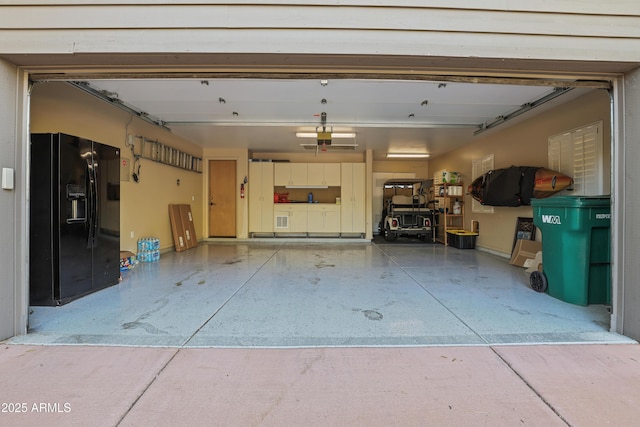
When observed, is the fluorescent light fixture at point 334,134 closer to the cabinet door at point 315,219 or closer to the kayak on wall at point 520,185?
the cabinet door at point 315,219

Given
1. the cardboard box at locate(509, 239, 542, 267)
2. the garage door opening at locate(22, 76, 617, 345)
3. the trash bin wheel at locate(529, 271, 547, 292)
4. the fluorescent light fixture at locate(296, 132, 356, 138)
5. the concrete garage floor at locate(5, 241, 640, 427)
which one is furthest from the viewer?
the fluorescent light fixture at locate(296, 132, 356, 138)

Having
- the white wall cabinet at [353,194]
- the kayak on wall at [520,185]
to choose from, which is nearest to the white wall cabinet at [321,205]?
the white wall cabinet at [353,194]

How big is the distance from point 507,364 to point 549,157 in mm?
4152

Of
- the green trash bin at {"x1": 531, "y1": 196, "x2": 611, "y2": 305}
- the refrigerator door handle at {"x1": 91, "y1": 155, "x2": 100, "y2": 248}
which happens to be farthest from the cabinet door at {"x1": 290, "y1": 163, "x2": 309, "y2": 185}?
the green trash bin at {"x1": 531, "y1": 196, "x2": 611, "y2": 305}

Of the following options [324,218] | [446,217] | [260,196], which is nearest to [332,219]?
[324,218]

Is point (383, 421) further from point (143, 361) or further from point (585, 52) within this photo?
point (585, 52)

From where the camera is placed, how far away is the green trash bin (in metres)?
2.71

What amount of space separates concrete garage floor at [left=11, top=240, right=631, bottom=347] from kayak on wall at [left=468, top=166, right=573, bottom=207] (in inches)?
50.1

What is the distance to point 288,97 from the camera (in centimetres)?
410

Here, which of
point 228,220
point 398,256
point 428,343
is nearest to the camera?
point 428,343

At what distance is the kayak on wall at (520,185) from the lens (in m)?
4.14

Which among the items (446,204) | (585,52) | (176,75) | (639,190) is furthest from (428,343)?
(446,204)

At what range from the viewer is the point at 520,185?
15.2ft

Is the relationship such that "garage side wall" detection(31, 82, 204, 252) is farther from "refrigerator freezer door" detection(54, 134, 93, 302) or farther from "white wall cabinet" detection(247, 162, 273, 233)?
"white wall cabinet" detection(247, 162, 273, 233)
